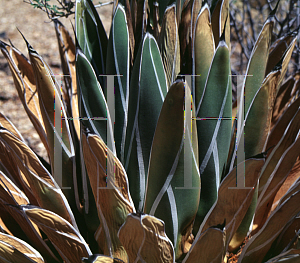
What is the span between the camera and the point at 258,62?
75 cm

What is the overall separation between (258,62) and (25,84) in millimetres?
592

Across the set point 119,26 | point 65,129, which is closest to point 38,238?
point 65,129

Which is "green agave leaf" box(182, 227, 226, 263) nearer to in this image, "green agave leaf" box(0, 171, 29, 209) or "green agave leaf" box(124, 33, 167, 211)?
"green agave leaf" box(124, 33, 167, 211)

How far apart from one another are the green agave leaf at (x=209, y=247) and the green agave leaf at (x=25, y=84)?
0.47 metres

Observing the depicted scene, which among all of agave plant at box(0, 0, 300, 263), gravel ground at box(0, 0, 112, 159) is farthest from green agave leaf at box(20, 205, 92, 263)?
gravel ground at box(0, 0, 112, 159)

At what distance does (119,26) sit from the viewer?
731 millimetres

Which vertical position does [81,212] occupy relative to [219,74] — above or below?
below

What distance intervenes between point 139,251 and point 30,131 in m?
1.43

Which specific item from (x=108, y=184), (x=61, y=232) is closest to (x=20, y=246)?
(x=61, y=232)

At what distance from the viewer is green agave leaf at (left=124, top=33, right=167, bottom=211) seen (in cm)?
63

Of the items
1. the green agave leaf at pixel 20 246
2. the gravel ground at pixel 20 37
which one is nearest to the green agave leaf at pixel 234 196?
the green agave leaf at pixel 20 246

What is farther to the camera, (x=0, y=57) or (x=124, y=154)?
(x=0, y=57)

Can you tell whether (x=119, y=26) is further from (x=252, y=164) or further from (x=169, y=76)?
(x=252, y=164)

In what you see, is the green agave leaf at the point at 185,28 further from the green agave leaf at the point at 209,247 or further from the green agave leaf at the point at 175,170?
the green agave leaf at the point at 209,247
